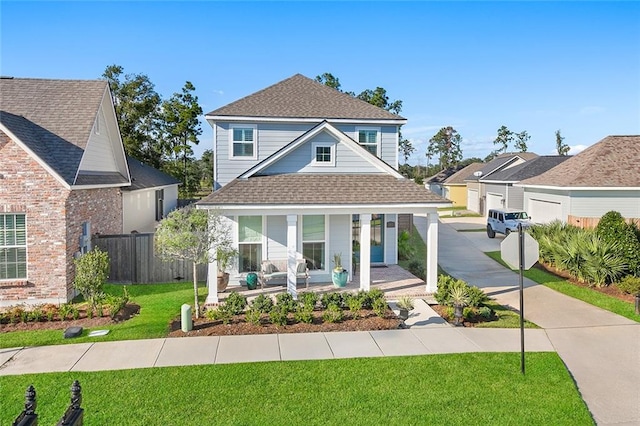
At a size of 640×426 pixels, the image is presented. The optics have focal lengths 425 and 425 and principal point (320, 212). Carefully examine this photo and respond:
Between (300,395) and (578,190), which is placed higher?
(578,190)

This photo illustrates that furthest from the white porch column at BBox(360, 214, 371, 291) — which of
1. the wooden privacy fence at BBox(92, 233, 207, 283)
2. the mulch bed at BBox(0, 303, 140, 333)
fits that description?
the mulch bed at BBox(0, 303, 140, 333)

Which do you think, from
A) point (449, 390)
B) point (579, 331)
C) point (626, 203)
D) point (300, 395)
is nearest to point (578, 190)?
point (626, 203)

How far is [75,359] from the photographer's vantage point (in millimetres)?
8453

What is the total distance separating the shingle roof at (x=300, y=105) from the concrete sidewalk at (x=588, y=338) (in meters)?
7.67

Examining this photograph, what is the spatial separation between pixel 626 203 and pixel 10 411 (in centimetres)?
2515

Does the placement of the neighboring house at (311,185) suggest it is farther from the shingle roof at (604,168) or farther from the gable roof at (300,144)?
the shingle roof at (604,168)

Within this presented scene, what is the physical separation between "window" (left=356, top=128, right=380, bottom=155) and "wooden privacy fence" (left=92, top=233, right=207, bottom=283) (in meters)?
8.29

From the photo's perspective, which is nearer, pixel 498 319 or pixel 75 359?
pixel 75 359

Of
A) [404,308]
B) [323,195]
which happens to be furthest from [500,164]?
[404,308]

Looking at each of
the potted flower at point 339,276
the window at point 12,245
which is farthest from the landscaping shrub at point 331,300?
the window at point 12,245

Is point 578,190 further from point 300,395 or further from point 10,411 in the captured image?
point 10,411

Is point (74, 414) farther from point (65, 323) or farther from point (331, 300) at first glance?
point (331, 300)

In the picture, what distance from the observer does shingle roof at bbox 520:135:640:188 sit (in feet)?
69.1

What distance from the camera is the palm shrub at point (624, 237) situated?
15.0m
